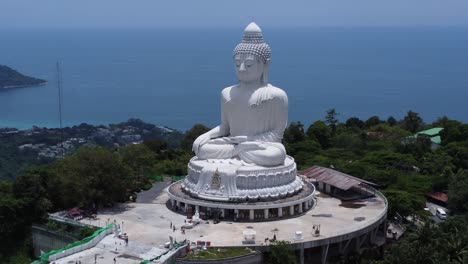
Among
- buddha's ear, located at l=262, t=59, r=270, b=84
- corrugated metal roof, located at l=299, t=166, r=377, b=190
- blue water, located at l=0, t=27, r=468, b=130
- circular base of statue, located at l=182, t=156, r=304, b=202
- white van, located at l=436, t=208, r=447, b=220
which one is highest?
buddha's ear, located at l=262, t=59, r=270, b=84

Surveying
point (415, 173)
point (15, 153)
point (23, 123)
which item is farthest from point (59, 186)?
point (23, 123)

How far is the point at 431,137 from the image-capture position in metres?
47.6

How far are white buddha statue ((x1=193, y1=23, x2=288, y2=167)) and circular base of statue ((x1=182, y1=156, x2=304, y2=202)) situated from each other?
1.18 meters

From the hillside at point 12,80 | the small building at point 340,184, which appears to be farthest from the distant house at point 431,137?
the hillside at point 12,80

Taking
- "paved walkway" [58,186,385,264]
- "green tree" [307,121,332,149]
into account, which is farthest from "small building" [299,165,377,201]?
"green tree" [307,121,332,149]

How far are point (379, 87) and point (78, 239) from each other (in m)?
131

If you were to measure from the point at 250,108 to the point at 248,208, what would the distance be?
5.47 meters

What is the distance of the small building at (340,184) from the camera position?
99.9ft

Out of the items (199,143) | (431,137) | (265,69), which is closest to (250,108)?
(265,69)

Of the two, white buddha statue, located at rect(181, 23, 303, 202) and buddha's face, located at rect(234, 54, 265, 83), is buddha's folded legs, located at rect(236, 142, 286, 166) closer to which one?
white buddha statue, located at rect(181, 23, 303, 202)

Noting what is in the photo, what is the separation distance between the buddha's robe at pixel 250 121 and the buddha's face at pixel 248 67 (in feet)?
2.11

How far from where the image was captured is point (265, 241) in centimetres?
2359

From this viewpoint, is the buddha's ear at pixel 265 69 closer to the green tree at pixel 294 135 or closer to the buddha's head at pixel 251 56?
A: the buddha's head at pixel 251 56

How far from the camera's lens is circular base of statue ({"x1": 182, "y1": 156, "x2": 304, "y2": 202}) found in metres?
27.0
